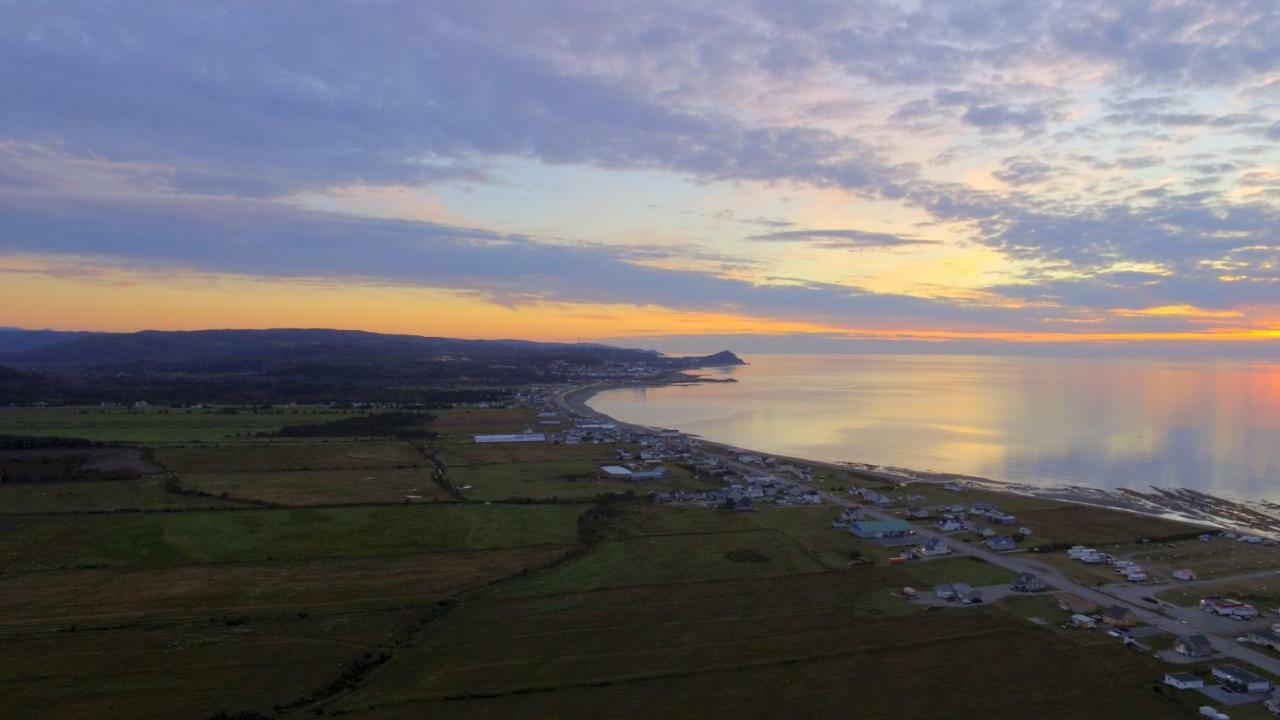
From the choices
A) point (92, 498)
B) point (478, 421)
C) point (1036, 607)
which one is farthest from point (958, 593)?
point (478, 421)

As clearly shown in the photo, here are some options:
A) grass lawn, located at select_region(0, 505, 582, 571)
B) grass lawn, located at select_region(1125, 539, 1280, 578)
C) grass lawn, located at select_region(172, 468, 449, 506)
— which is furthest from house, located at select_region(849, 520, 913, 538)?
grass lawn, located at select_region(172, 468, 449, 506)

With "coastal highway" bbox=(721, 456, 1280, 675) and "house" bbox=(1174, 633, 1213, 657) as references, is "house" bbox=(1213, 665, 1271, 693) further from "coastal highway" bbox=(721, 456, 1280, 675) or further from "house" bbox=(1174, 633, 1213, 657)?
"coastal highway" bbox=(721, 456, 1280, 675)

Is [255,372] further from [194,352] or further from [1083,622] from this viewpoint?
[1083,622]

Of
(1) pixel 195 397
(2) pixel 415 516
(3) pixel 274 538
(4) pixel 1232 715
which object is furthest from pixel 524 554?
(1) pixel 195 397

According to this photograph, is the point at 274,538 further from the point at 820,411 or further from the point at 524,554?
the point at 820,411

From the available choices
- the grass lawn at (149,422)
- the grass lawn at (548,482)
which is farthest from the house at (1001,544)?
the grass lawn at (149,422)

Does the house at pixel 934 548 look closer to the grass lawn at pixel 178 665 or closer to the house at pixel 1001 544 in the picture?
the house at pixel 1001 544
